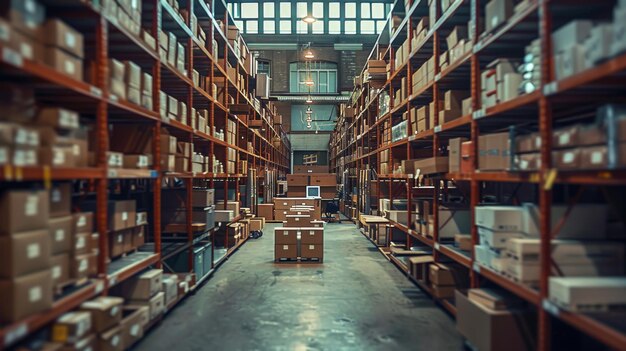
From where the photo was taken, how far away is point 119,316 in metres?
3.21

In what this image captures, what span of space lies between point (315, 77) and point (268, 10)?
13.6 feet

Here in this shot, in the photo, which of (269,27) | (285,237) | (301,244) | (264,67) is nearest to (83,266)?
→ (285,237)

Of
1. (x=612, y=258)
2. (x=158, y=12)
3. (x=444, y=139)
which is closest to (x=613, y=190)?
(x=612, y=258)

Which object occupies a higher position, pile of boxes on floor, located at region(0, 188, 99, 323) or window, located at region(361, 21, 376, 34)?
window, located at region(361, 21, 376, 34)

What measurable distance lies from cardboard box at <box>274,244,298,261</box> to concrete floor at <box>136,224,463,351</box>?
0.91 ft

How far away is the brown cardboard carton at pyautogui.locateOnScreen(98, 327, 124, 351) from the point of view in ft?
9.72

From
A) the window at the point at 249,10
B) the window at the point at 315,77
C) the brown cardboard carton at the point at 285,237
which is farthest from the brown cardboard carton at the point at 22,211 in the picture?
the window at the point at 249,10

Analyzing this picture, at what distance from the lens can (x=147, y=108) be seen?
421 centimetres

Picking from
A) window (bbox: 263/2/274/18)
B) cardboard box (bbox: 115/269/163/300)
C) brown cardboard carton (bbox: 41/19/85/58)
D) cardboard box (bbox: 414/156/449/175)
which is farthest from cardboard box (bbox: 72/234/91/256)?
window (bbox: 263/2/274/18)

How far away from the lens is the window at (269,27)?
853 inches

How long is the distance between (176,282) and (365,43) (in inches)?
745

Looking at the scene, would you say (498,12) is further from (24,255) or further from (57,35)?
(24,255)

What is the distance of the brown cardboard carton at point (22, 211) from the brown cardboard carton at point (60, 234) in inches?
8.9

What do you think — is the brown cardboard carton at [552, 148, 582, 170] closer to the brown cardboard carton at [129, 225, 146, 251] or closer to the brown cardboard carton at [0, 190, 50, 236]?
the brown cardboard carton at [0, 190, 50, 236]
